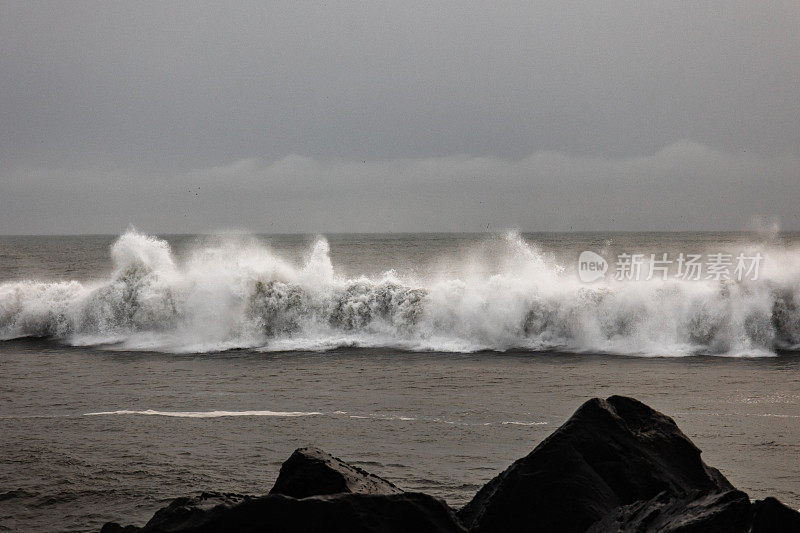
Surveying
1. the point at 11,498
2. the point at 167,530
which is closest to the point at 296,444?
the point at 11,498

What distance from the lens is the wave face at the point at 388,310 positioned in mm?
19875

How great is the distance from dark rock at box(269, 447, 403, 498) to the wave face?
A: 1407cm

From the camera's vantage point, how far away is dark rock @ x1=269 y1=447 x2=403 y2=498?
18.0ft

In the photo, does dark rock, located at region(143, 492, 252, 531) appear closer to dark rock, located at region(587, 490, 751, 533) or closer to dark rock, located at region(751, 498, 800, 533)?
dark rock, located at region(587, 490, 751, 533)

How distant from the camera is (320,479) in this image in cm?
556

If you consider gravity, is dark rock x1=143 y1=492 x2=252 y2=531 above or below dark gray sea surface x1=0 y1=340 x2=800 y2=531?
above

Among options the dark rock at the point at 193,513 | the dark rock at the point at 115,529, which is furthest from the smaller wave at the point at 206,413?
the dark rock at the point at 193,513

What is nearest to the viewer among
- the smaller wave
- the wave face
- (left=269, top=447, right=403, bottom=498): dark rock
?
(left=269, top=447, right=403, bottom=498): dark rock

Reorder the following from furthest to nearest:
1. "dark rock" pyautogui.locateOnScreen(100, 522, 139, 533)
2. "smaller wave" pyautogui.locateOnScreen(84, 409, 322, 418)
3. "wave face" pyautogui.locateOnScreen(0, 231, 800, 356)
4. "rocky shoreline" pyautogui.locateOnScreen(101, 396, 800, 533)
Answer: "wave face" pyautogui.locateOnScreen(0, 231, 800, 356), "smaller wave" pyautogui.locateOnScreen(84, 409, 322, 418), "dark rock" pyautogui.locateOnScreen(100, 522, 139, 533), "rocky shoreline" pyautogui.locateOnScreen(101, 396, 800, 533)

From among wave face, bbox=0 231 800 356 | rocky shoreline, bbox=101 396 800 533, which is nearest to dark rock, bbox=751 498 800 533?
rocky shoreline, bbox=101 396 800 533

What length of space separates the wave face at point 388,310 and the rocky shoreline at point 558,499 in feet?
43.8

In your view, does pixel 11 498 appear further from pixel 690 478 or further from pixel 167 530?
pixel 690 478

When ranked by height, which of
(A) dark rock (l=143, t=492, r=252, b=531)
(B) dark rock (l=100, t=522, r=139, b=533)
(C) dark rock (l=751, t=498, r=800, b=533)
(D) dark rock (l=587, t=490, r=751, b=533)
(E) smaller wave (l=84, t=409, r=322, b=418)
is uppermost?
(C) dark rock (l=751, t=498, r=800, b=533)

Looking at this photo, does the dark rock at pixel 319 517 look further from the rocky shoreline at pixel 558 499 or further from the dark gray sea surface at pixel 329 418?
the dark gray sea surface at pixel 329 418
